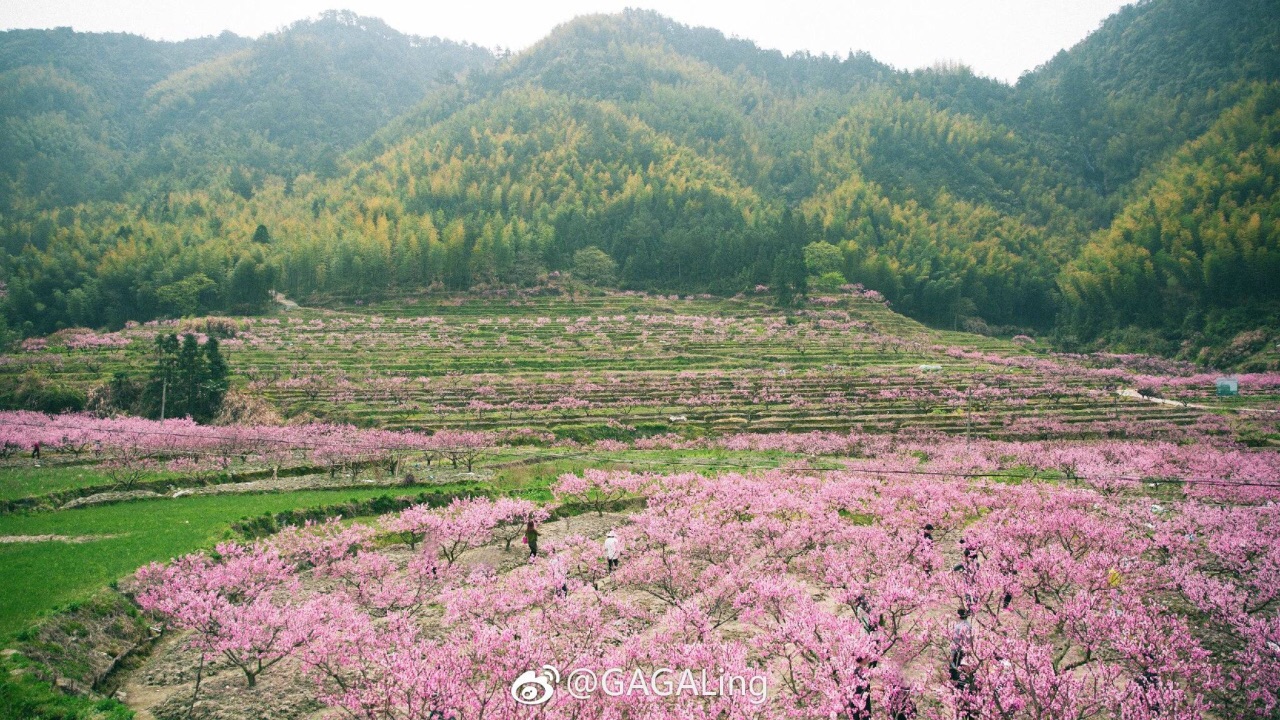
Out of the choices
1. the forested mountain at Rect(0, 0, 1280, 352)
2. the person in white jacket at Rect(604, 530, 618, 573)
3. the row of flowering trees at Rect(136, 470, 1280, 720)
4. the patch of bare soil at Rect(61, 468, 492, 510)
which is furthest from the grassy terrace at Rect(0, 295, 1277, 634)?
the forested mountain at Rect(0, 0, 1280, 352)

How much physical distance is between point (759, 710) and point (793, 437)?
1042 inches

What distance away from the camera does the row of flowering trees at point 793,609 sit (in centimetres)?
867

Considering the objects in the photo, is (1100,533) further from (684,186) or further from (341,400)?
(684,186)

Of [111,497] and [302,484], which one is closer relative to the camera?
[111,497]

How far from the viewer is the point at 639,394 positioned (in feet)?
143

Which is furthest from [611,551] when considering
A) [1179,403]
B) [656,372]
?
[1179,403]

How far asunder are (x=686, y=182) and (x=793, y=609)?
100m

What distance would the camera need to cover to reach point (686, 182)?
349 feet

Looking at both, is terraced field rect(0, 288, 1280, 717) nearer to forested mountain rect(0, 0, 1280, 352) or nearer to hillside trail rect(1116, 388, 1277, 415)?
hillside trail rect(1116, 388, 1277, 415)

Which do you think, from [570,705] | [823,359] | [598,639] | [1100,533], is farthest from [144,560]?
[823,359]

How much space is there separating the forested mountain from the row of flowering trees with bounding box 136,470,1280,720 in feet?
193

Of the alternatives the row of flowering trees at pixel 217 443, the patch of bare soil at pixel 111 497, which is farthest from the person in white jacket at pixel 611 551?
the patch of bare soil at pixel 111 497

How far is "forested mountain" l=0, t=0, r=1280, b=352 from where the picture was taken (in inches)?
2837

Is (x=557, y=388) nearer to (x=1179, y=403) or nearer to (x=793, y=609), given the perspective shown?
(x=793, y=609)
